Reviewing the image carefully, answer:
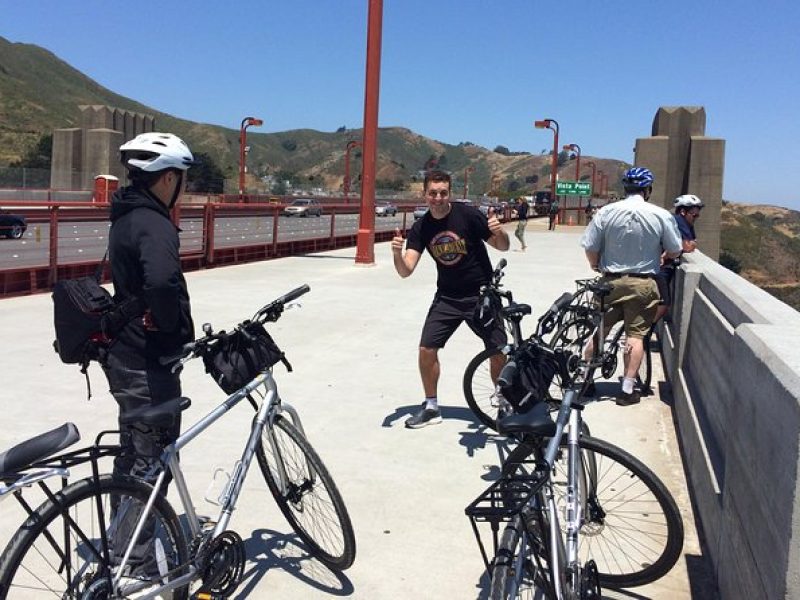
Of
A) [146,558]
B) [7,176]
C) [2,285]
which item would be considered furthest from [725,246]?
[146,558]

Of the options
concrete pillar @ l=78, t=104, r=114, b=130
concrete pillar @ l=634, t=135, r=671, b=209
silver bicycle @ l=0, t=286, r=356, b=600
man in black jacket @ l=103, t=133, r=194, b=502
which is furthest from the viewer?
concrete pillar @ l=78, t=104, r=114, b=130

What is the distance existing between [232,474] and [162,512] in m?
0.43

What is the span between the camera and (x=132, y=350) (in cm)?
323

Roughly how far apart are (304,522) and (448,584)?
28.4 inches

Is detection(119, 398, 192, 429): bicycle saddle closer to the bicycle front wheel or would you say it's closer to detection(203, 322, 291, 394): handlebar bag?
detection(203, 322, 291, 394): handlebar bag

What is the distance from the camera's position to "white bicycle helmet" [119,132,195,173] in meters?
3.19

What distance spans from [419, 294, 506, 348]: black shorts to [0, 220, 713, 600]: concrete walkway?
0.68m

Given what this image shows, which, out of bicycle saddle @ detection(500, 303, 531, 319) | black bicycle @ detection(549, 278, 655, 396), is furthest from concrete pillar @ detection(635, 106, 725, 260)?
bicycle saddle @ detection(500, 303, 531, 319)

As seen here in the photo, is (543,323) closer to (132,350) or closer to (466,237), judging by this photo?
(132,350)

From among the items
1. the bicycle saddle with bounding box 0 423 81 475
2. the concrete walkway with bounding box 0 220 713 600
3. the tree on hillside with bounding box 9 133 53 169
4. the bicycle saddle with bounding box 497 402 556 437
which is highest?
the tree on hillside with bounding box 9 133 53 169

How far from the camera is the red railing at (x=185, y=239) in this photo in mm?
11570

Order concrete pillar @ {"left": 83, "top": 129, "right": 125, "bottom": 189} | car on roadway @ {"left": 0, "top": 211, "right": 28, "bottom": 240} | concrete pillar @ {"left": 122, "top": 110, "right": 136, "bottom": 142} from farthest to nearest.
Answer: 1. concrete pillar @ {"left": 122, "top": 110, "right": 136, "bottom": 142}
2. concrete pillar @ {"left": 83, "top": 129, "right": 125, "bottom": 189}
3. car on roadway @ {"left": 0, "top": 211, "right": 28, "bottom": 240}

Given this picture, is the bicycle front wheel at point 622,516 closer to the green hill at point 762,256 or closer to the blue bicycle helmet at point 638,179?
the blue bicycle helmet at point 638,179

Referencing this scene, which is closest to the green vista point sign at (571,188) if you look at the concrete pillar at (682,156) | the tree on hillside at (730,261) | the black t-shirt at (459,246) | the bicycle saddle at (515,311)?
the tree on hillside at (730,261)
